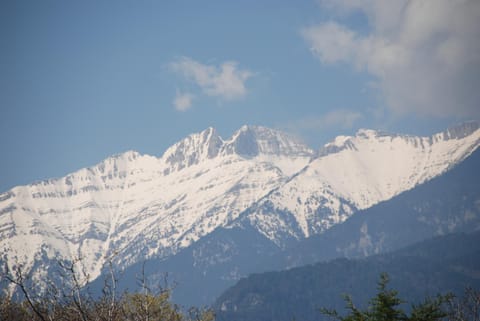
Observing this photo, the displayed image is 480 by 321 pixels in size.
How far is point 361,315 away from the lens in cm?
4081

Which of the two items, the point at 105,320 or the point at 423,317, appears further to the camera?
the point at 423,317

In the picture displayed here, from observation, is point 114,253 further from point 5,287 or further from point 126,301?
point 126,301

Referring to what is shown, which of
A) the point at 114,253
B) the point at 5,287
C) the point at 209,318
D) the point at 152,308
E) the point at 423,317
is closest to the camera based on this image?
the point at 114,253

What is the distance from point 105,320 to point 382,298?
1437 centimetres

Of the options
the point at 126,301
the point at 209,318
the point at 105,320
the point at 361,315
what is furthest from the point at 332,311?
the point at 209,318

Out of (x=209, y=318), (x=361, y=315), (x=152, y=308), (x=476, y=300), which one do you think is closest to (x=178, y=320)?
(x=152, y=308)

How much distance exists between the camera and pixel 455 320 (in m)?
60.5

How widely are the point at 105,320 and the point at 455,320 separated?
111 ft

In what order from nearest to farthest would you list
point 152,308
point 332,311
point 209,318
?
point 332,311 < point 152,308 < point 209,318

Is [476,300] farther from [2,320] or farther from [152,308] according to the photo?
[2,320]

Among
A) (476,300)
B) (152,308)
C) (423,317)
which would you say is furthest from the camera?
(476,300)

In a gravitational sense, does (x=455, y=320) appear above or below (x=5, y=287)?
below

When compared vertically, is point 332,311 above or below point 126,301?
below

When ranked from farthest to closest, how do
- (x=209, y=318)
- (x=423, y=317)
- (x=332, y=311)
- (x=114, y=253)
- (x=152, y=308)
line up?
(x=209, y=318) < (x=152, y=308) < (x=332, y=311) < (x=423, y=317) < (x=114, y=253)
